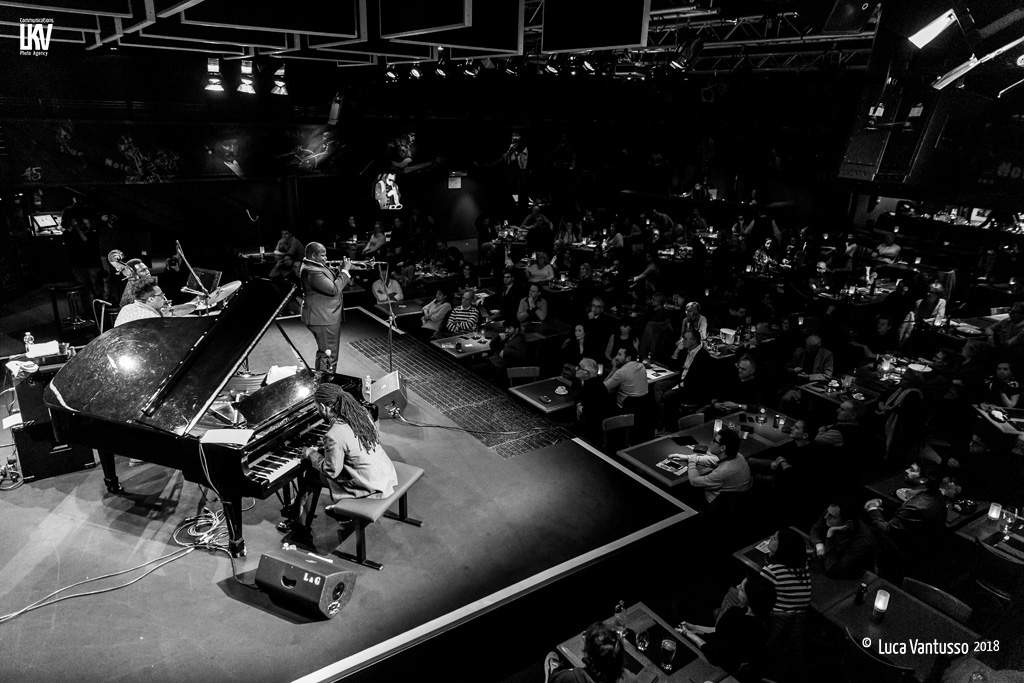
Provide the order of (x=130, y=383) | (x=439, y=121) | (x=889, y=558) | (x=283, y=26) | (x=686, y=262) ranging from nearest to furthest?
(x=283, y=26) < (x=130, y=383) < (x=889, y=558) < (x=686, y=262) < (x=439, y=121)

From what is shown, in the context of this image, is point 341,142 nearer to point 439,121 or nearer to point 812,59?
point 439,121

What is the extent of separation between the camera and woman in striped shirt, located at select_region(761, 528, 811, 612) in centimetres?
412

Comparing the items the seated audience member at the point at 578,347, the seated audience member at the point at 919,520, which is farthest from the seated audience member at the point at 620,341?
the seated audience member at the point at 919,520

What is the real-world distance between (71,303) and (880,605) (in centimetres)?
1163

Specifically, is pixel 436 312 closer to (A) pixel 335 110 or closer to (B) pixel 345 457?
(B) pixel 345 457

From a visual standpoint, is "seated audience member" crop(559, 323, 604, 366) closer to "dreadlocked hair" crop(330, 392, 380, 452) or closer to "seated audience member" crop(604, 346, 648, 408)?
"seated audience member" crop(604, 346, 648, 408)

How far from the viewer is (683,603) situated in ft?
16.5

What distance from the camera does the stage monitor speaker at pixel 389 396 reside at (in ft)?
23.5

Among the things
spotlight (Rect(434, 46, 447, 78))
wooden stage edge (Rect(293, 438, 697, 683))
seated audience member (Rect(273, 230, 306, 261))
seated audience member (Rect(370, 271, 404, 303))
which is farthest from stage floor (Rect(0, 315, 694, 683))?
seated audience member (Rect(273, 230, 306, 261))

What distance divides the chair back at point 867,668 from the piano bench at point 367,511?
336 centimetres

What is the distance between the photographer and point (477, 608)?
183 inches

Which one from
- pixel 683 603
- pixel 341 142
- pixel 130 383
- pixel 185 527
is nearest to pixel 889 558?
pixel 683 603

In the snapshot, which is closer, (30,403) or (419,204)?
(30,403)

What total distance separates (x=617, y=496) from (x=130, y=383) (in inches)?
175
